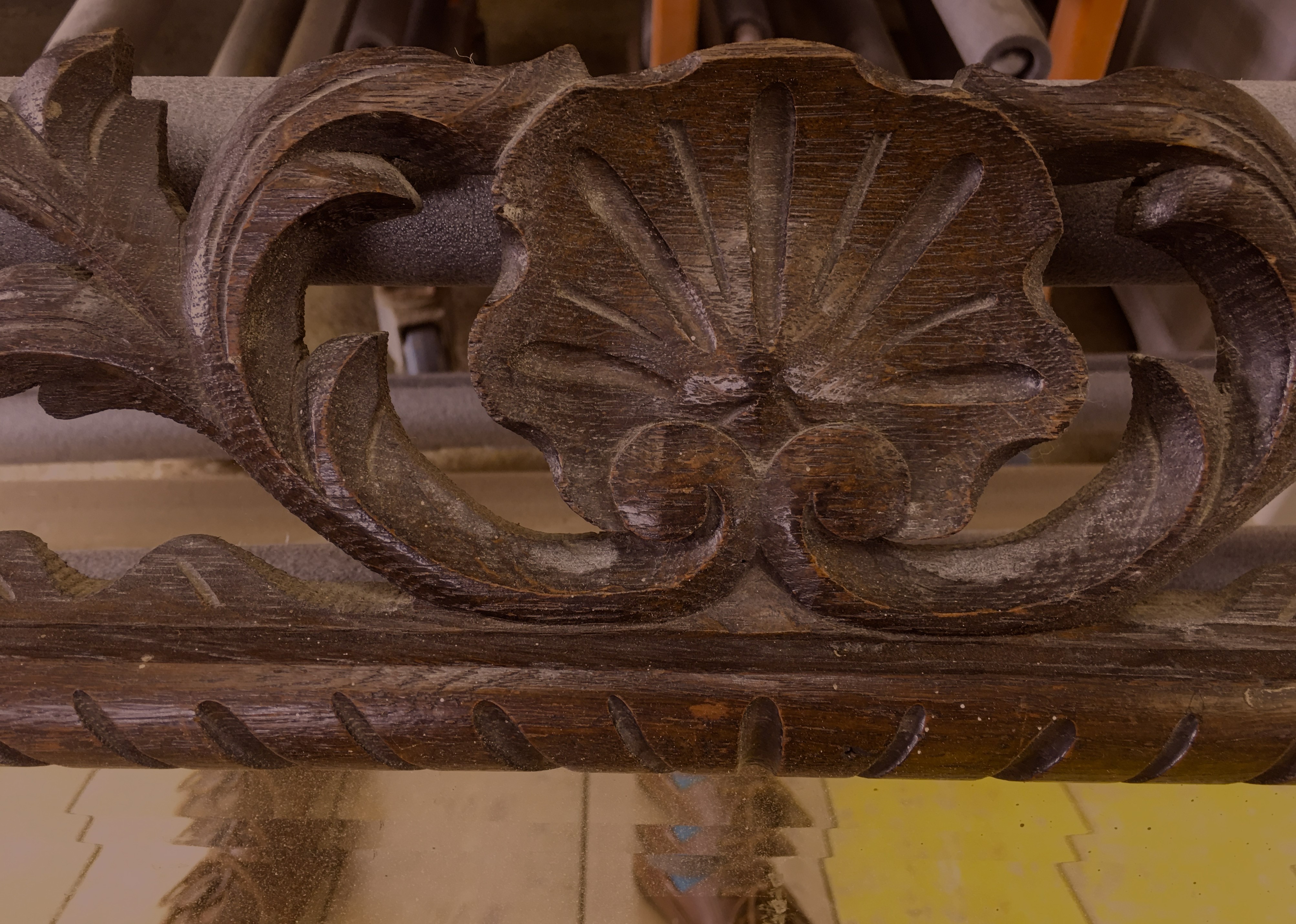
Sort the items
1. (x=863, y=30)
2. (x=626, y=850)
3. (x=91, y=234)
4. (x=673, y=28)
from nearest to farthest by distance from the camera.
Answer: (x=91, y=234) < (x=626, y=850) < (x=673, y=28) < (x=863, y=30)

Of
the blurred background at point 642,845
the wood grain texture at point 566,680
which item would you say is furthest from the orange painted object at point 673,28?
the wood grain texture at point 566,680

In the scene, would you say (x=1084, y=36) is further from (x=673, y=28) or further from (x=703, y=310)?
(x=703, y=310)

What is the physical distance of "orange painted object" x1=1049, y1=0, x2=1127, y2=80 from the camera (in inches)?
25.9

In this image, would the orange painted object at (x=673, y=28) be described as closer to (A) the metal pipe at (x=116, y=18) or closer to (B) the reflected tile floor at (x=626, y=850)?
(A) the metal pipe at (x=116, y=18)

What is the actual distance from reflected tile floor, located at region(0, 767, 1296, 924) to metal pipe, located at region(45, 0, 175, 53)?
488 millimetres

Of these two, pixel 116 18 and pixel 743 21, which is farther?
pixel 743 21

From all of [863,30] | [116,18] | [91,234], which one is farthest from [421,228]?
[863,30]

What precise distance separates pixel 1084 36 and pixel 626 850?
72cm

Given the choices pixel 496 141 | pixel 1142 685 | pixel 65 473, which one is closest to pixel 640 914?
pixel 1142 685

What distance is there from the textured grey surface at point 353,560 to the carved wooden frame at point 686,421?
0.46 feet

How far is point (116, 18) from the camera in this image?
55cm

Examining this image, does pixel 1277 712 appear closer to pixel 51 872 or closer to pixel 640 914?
pixel 640 914

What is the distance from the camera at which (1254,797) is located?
20.2 inches

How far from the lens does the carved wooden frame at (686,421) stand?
1.04 feet
